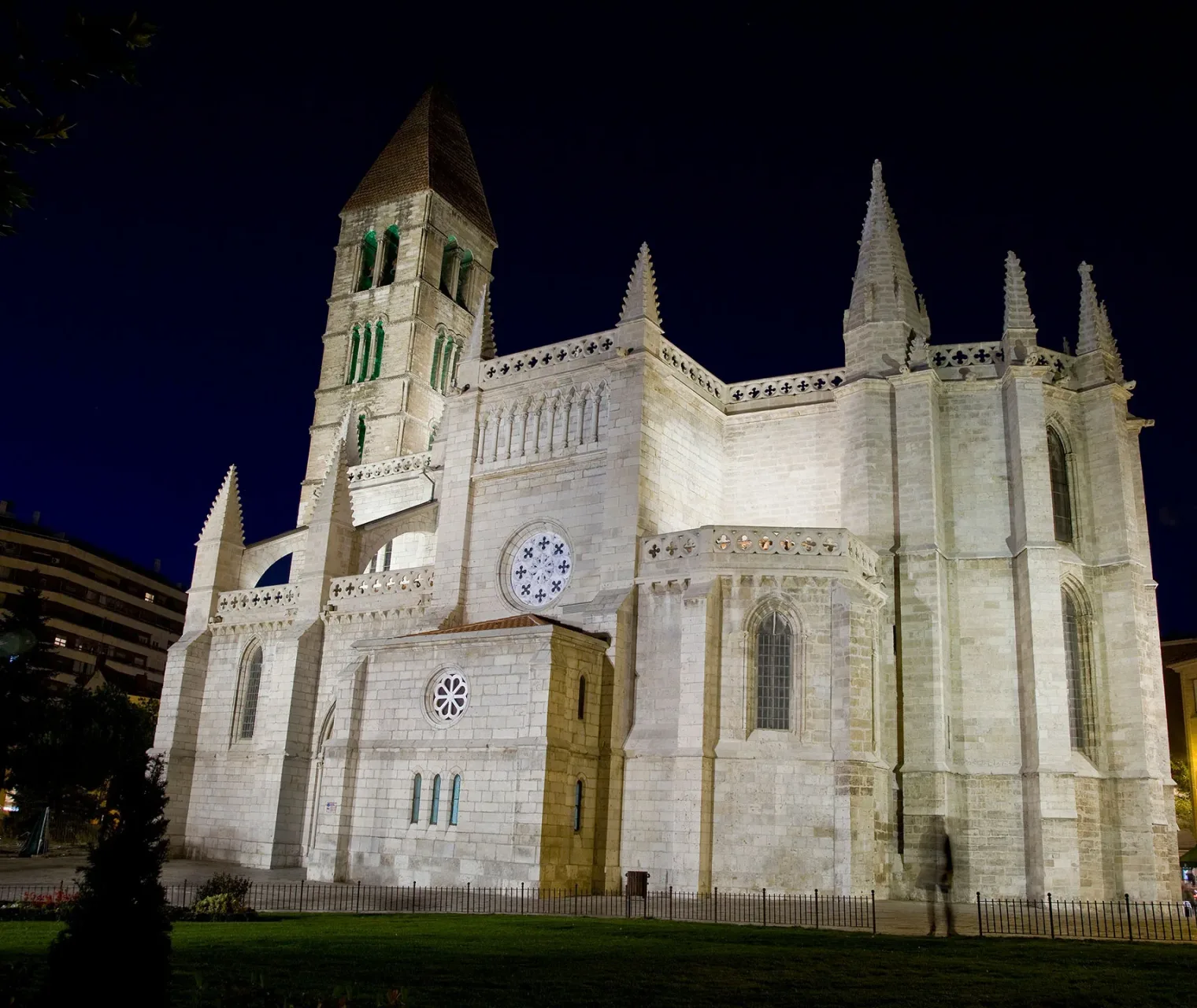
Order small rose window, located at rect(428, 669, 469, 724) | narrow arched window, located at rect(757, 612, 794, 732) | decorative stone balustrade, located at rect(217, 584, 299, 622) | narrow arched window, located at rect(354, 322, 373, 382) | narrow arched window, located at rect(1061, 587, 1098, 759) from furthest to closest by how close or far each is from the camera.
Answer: narrow arched window, located at rect(354, 322, 373, 382), decorative stone balustrade, located at rect(217, 584, 299, 622), narrow arched window, located at rect(1061, 587, 1098, 759), small rose window, located at rect(428, 669, 469, 724), narrow arched window, located at rect(757, 612, 794, 732)

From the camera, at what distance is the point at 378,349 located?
56.7 meters

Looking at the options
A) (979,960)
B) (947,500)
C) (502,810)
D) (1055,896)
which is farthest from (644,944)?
(947,500)

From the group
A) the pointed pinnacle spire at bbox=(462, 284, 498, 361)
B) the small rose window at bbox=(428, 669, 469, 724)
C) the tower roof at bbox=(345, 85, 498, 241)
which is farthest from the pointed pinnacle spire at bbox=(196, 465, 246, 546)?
the tower roof at bbox=(345, 85, 498, 241)

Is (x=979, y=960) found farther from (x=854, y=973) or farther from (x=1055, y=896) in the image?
(x=1055, y=896)

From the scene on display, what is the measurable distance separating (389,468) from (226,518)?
8412 millimetres

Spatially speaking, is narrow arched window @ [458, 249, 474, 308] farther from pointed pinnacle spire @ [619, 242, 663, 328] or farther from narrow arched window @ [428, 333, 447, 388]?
pointed pinnacle spire @ [619, 242, 663, 328]

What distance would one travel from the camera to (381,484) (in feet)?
153

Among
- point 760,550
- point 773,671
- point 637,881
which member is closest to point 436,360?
point 760,550

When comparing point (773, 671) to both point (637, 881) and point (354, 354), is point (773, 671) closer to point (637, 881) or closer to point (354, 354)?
point (637, 881)

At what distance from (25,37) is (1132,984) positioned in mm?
14017

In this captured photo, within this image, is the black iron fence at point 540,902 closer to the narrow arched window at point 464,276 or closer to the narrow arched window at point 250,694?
the narrow arched window at point 250,694

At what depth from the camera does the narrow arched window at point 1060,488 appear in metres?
30.1

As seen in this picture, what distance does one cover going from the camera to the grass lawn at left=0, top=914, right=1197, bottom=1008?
11.3 m

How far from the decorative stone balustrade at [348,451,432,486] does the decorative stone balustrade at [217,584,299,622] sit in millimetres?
8770
